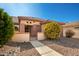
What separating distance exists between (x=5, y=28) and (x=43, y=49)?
1128 millimetres

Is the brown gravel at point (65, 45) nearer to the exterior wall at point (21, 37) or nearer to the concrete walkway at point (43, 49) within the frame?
the concrete walkway at point (43, 49)

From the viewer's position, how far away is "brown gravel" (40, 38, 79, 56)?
4.85 m

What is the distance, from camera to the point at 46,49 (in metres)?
4.92

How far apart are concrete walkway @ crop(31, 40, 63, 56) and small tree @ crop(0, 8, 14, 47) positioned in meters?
0.66

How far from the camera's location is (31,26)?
5031 millimetres

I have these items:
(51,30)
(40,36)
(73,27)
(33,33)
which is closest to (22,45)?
(33,33)

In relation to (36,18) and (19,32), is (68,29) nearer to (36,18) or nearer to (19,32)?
(36,18)

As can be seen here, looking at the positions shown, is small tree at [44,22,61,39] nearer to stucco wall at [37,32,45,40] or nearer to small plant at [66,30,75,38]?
stucco wall at [37,32,45,40]

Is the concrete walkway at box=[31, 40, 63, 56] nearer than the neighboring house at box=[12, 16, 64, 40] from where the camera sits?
Yes

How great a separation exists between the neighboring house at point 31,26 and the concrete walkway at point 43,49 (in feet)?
0.55

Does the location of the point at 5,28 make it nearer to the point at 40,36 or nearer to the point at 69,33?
the point at 40,36

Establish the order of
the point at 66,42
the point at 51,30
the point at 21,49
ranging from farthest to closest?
the point at 51,30
the point at 66,42
the point at 21,49

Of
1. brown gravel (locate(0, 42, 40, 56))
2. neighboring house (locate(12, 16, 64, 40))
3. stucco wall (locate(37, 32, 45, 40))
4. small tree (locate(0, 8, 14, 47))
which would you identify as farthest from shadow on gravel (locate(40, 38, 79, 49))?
small tree (locate(0, 8, 14, 47))

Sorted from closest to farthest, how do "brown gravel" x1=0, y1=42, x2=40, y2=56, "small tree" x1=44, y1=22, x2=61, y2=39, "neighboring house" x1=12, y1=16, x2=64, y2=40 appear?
"brown gravel" x1=0, y1=42, x2=40, y2=56 < "neighboring house" x1=12, y1=16, x2=64, y2=40 < "small tree" x1=44, y1=22, x2=61, y2=39
